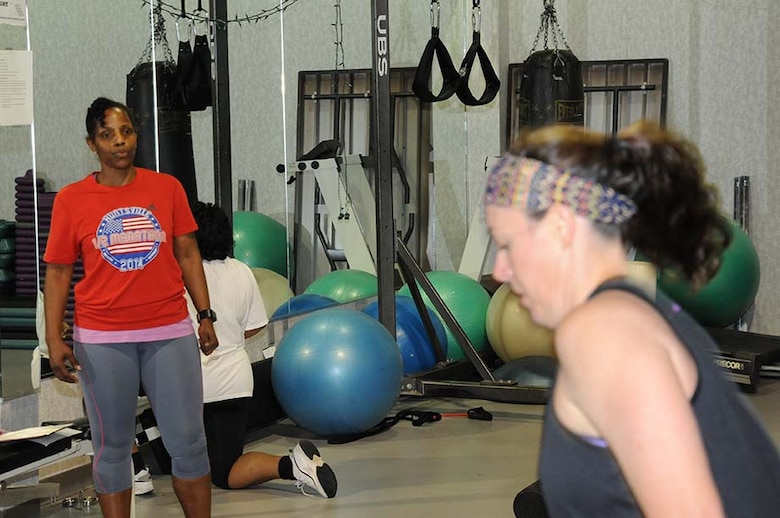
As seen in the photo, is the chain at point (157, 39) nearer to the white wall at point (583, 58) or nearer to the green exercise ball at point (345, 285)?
the white wall at point (583, 58)

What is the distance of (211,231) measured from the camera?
4.36 meters

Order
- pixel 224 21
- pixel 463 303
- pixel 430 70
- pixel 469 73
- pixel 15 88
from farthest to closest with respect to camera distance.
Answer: pixel 463 303
pixel 469 73
pixel 430 70
pixel 224 21
pixel 15 88

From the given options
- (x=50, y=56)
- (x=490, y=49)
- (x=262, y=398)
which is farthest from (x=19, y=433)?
(x=490, y=49)

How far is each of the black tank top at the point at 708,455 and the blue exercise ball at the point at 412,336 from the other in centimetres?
507

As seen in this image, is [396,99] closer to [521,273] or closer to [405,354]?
[405,354]

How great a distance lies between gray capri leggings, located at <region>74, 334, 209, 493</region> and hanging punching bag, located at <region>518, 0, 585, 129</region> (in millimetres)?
4158

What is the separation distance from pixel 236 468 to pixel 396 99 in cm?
412

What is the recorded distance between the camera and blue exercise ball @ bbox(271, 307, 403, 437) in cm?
514

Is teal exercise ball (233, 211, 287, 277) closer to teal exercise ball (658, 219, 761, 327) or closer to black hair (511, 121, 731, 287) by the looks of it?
teal exercise ball (658, 219, 761, 327)

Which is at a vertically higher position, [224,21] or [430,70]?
[224,21]

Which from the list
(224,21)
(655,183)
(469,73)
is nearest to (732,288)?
(469,73)

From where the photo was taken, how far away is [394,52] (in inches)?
314

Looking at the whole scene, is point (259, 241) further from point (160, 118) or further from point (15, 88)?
point (15, 88)

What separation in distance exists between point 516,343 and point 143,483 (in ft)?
8.94
